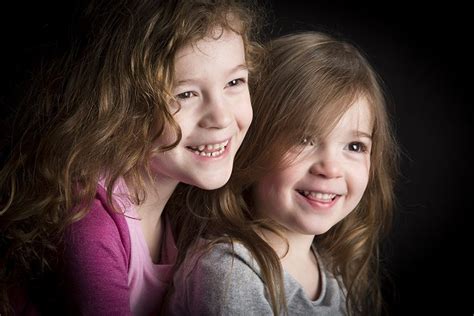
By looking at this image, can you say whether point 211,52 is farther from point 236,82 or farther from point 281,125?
point 281,125

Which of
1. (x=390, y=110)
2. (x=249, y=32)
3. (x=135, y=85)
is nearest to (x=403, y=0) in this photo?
(x=390, y=110)

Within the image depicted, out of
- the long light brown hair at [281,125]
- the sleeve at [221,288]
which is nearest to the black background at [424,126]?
the long light brown hair at [281,125]

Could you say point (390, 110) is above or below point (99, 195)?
above

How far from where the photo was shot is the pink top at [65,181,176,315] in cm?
142

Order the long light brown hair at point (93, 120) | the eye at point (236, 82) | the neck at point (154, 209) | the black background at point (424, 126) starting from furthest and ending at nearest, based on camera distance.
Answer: the black background at point (424, 126) < the neck at point (154, 209) < the eye at point (236, 82) < the long light brown hair at point (93, 120)

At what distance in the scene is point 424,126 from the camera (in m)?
2.07

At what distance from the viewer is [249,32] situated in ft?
5.28

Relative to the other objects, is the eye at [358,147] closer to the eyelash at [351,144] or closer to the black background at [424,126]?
the eyelash at [351,144]

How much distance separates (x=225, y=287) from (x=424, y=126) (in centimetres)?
97

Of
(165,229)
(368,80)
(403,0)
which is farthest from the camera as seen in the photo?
(403,0)

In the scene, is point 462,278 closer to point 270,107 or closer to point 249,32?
point 270,107

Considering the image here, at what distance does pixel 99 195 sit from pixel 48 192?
0.12m

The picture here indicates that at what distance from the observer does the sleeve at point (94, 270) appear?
4.65ft

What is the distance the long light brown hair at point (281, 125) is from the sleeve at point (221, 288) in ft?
0.12
